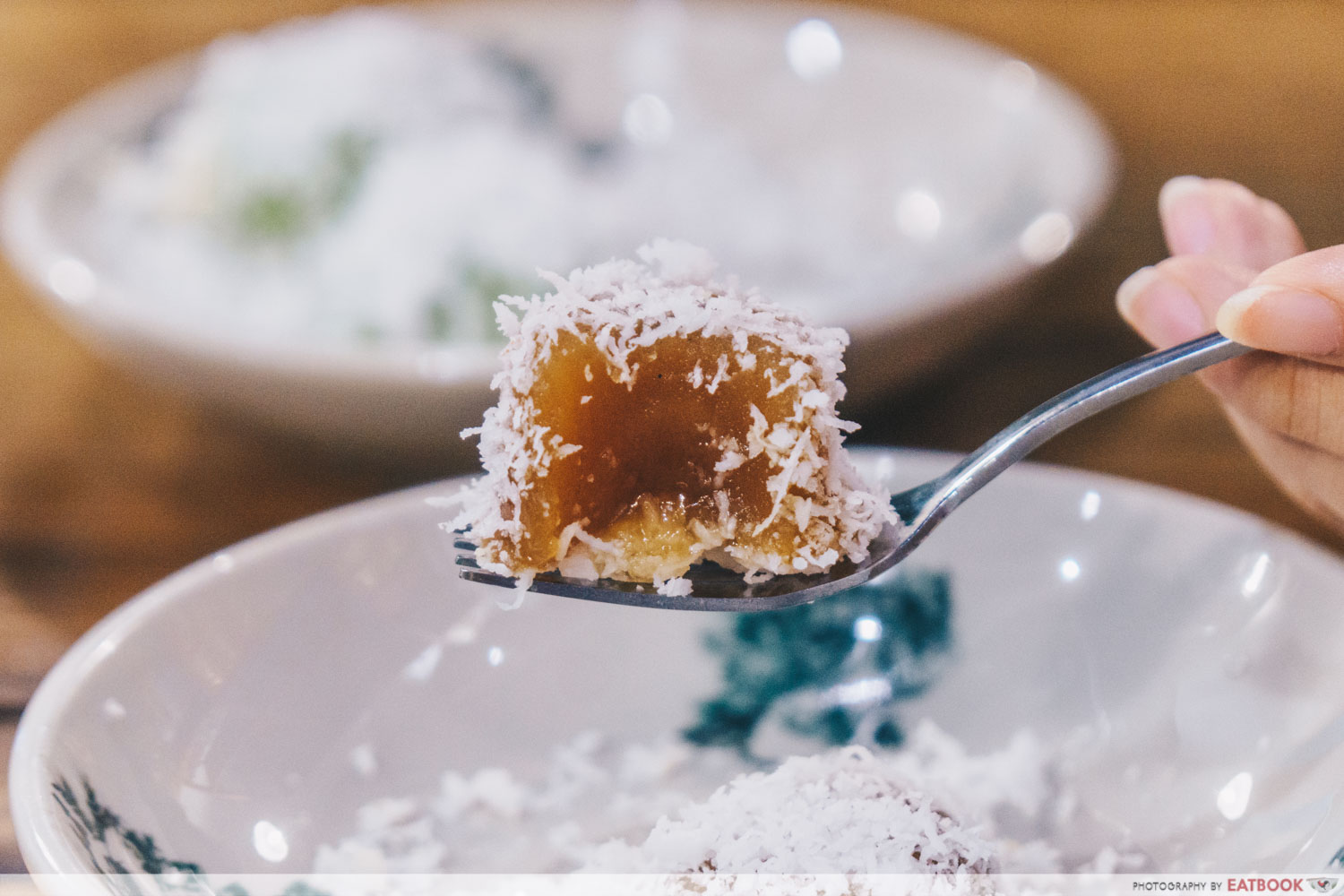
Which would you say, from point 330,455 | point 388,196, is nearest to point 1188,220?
point 330,455

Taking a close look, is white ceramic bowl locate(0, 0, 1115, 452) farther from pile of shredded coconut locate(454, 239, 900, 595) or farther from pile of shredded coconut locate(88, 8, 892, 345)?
pile of shredded coconut locate(454, 239, 900, 595)

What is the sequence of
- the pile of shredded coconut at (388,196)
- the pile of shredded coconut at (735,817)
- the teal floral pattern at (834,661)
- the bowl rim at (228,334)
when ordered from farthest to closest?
the pile of shredded coconut at (388,196) < the bowl rim at (228,334) < the teal floral pattern at (834,661) < the pile of shredded coconut at (735,817)

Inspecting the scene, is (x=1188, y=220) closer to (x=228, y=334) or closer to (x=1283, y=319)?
(x=1283, y=319)

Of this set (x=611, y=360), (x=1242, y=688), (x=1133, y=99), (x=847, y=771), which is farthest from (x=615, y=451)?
(x=1133, y=99)

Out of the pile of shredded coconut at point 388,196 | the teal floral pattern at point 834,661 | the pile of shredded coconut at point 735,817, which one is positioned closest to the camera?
the pile of shredded coconut at point 735,817

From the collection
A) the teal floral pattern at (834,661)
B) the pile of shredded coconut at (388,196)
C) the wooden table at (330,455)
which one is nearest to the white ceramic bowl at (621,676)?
the teal floral pattern at (834,661)

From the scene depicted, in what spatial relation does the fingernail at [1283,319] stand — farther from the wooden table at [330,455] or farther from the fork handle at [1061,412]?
the wooden table at [330,455]
